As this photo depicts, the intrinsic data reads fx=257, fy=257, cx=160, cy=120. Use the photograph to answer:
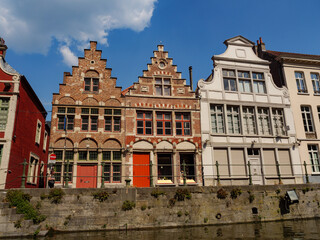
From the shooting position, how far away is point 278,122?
19.7 meters

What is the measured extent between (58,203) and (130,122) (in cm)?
766

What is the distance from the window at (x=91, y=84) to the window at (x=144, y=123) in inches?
133

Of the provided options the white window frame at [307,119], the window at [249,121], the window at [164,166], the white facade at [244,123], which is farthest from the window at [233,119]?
the white window frame at [307,119]

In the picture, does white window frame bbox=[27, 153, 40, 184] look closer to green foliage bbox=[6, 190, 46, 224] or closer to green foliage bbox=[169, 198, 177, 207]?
green foliage bbox=[6, 190, 46, 224]

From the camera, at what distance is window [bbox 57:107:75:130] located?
16.3 meters

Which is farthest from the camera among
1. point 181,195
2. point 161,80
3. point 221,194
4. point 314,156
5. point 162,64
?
point 314,156

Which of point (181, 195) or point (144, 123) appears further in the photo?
point (144, 123)

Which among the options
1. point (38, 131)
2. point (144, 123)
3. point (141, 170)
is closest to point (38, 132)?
point (38, 131)

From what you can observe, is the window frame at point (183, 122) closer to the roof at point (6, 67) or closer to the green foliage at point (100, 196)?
the green foliage at point (100, 196)

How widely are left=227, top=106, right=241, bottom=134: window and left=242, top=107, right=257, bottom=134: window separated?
49cm

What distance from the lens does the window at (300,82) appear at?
2083 centimetres

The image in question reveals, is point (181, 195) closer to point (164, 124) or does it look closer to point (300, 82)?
point (164, 124)

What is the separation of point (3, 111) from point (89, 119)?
195 inches

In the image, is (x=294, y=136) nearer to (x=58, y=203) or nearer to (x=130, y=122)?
(x=130, y=122)
